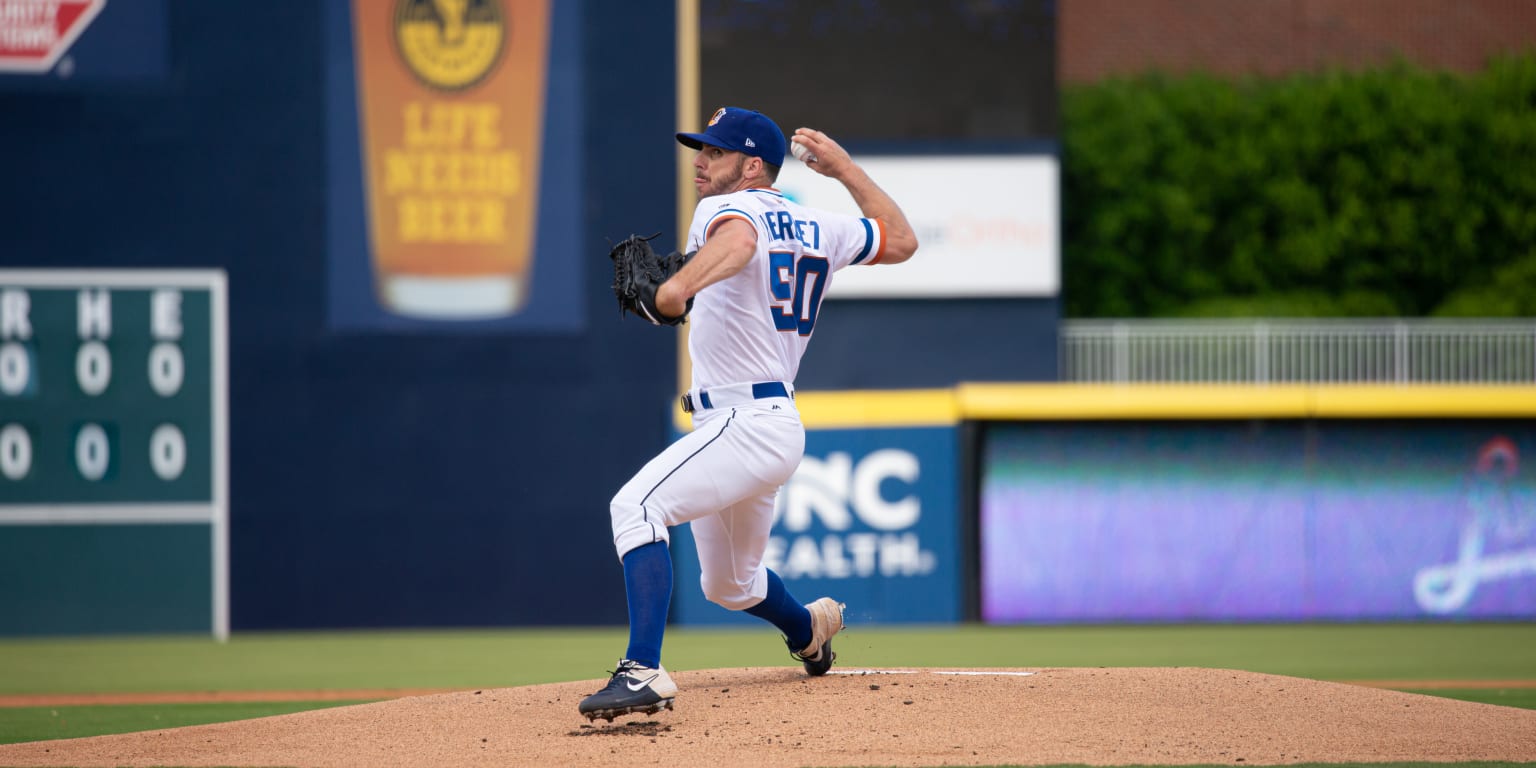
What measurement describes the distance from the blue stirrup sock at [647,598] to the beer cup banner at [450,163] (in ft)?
23.0

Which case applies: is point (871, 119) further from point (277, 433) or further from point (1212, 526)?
point (277, 433)

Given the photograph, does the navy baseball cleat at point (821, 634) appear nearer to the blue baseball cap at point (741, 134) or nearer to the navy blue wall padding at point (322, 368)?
the blue baseball cap at point (741, 134)

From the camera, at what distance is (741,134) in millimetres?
4891

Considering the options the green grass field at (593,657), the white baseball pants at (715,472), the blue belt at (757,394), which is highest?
the blue belt at (757,394)

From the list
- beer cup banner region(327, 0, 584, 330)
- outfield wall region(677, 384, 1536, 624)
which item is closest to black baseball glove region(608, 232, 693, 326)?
outfield wall region(677, 384, 1536, 624)

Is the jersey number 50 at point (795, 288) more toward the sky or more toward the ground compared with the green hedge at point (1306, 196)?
more toward the ground

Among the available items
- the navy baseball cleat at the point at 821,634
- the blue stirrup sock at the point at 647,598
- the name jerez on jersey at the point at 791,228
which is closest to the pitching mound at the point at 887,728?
the navy baseball cleat at the point at 821,634

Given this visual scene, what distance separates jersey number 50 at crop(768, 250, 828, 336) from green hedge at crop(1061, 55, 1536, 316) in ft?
51.3

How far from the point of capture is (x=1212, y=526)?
11.5 m

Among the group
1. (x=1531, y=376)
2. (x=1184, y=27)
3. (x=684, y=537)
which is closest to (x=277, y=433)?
(x=684, y=537)

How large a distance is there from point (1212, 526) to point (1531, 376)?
3677 millimetres

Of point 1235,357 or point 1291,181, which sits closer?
point 1235,357

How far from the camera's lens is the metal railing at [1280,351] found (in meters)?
13.9

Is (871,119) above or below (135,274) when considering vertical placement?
above
